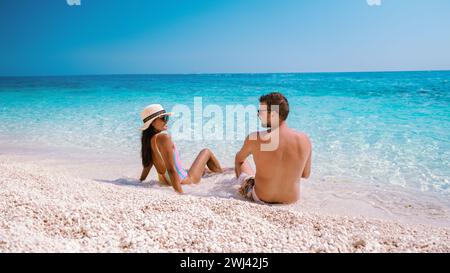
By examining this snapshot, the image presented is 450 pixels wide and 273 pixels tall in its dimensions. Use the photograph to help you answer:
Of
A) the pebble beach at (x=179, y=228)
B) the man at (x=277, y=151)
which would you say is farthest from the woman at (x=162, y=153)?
the man at (x=277, y=151)

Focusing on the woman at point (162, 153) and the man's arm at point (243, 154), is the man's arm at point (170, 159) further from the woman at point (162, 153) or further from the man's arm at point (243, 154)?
the man's arm at point (243, 154)

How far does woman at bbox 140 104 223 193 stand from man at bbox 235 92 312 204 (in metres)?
0.96

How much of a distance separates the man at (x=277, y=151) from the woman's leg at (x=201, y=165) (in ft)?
3.39

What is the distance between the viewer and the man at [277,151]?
11.4 ft

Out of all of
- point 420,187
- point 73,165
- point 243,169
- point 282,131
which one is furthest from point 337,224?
point 73,165

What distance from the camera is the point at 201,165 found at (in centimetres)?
462

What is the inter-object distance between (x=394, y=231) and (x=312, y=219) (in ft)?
2.34

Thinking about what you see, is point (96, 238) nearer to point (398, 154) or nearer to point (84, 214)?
point (84, 214)

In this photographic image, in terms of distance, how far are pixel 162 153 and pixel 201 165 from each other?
0.78 meters

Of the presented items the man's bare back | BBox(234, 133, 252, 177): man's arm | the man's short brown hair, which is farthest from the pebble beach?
the man's short brown hair

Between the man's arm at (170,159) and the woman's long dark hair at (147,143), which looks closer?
the man's arm at (170,159)

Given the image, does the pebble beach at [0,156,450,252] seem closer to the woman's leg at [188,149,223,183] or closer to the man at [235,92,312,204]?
the man at [235,92,312,204]

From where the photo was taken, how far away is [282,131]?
3.47 metres
